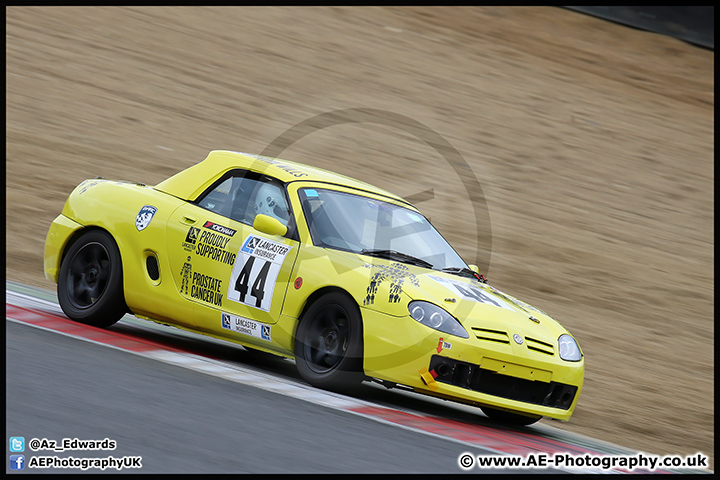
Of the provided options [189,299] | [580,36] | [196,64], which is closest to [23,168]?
[196,64]

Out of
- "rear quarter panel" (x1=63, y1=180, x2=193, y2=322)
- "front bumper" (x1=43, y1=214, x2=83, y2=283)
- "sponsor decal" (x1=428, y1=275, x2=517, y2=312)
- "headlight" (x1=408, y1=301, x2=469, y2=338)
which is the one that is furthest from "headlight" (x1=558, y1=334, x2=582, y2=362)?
"front bumper" (x1=43, y1=214, x2=83, y2=283)

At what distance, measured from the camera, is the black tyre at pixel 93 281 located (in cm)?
759

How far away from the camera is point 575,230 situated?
44.2ft

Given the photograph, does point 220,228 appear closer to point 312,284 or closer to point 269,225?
point 269,225

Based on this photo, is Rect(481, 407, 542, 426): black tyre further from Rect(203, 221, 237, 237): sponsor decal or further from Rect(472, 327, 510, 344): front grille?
Rect(203, 221, 237, 237): sponsor decal

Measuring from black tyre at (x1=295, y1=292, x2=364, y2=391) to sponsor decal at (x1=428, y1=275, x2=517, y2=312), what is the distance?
73cm

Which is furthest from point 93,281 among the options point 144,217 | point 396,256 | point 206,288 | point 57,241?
point 396,256

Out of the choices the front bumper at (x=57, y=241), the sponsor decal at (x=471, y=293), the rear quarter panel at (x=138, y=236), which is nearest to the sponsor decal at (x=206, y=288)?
the rear quarter panel at (x=138, y=236)

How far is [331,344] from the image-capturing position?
255 inches

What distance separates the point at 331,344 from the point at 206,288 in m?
1.25

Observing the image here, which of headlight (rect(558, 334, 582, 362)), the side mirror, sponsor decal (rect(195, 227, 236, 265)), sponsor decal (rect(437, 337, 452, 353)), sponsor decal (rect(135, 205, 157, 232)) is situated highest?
the side mirror

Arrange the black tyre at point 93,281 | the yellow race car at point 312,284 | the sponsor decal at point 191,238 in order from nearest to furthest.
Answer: the yellow race car at point 312,284, the sponsor decal at point 191,238, the black tyre at point 93,281

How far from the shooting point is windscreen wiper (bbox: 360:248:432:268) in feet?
22.3

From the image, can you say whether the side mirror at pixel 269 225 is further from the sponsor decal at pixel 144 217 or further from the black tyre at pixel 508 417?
the black tyre at pixel 508 417
